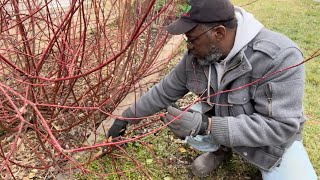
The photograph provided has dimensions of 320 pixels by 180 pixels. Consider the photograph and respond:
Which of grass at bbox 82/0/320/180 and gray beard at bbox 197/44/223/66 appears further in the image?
grass at bbox 82/0/320/180

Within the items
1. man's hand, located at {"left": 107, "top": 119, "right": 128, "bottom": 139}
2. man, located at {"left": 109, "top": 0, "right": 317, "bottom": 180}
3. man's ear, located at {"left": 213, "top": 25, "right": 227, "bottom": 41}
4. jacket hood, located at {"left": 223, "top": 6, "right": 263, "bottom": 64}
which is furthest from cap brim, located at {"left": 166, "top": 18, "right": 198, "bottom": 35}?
man's hand, located at {"left": 107, "top": 119, "right": 128, "bottom": 139}

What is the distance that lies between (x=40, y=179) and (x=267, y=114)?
5.46 ft

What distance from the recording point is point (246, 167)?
2807 millimetres

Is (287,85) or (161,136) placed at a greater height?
(287,85)

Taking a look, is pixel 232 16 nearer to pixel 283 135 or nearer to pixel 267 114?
pixel 267 114

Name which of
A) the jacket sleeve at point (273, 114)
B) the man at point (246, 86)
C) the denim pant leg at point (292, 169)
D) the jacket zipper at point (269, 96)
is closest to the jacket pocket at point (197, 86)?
the man at point (246, 86)

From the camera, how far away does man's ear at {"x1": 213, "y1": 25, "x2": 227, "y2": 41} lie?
6.87 feet

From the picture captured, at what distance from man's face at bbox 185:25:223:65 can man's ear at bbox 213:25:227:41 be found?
3 cm

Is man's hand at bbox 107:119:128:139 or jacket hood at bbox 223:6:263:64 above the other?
jacket hood at bbox 223:6:263:64

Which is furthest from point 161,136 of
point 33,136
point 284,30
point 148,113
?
point 284,30

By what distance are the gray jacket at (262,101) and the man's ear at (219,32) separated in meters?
0.14

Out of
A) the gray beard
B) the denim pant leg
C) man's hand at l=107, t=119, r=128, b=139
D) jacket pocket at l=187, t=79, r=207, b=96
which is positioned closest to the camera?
the gray beard

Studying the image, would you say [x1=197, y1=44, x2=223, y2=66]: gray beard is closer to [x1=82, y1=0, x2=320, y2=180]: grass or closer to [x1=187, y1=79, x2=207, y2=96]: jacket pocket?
[x1=187, y1=79, x2=207, y2=96]: jacket pocket

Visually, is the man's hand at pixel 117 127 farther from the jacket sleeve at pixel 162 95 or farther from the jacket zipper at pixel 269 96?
the jacket zipper at pixel 269 96
